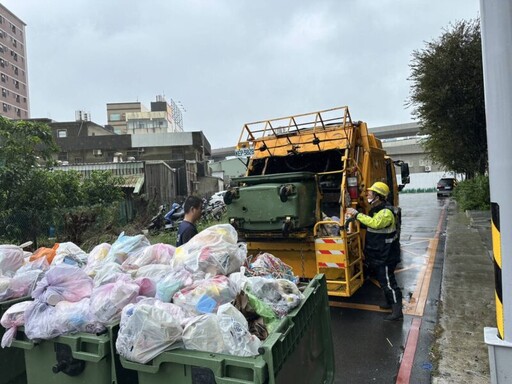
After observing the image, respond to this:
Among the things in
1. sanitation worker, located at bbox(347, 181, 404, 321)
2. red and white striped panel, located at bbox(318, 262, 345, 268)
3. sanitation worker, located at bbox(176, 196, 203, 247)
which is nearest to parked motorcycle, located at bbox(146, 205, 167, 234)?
red and white striped panel, located at bbox(318, 262, 345, 268)

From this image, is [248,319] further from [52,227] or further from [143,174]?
[143,174]

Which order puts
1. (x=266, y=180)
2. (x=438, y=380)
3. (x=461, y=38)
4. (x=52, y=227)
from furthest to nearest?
(x=461, y=38), (x=52, y=227), (x=266, y=180), (x=438, y=380)

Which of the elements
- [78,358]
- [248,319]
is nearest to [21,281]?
[78,358]

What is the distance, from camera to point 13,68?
69875 millimetres

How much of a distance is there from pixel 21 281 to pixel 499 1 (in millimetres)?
3595

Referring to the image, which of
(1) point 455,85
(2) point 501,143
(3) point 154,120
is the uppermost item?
(3) point 154,120

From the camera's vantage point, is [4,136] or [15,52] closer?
[4,136]

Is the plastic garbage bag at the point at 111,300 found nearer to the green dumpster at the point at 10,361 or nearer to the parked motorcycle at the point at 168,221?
the green dumpster at the point at 10,361

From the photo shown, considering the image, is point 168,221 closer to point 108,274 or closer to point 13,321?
point 108,274

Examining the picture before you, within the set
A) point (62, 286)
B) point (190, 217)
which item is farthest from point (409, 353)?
point (62, 286)

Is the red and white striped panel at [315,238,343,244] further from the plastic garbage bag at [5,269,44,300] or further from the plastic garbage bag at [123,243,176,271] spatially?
the plastic garbage bag at [5,269,44,300]

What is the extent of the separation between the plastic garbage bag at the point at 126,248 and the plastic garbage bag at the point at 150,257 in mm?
66

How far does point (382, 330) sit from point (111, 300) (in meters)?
3.60

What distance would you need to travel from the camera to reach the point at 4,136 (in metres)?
7.98
